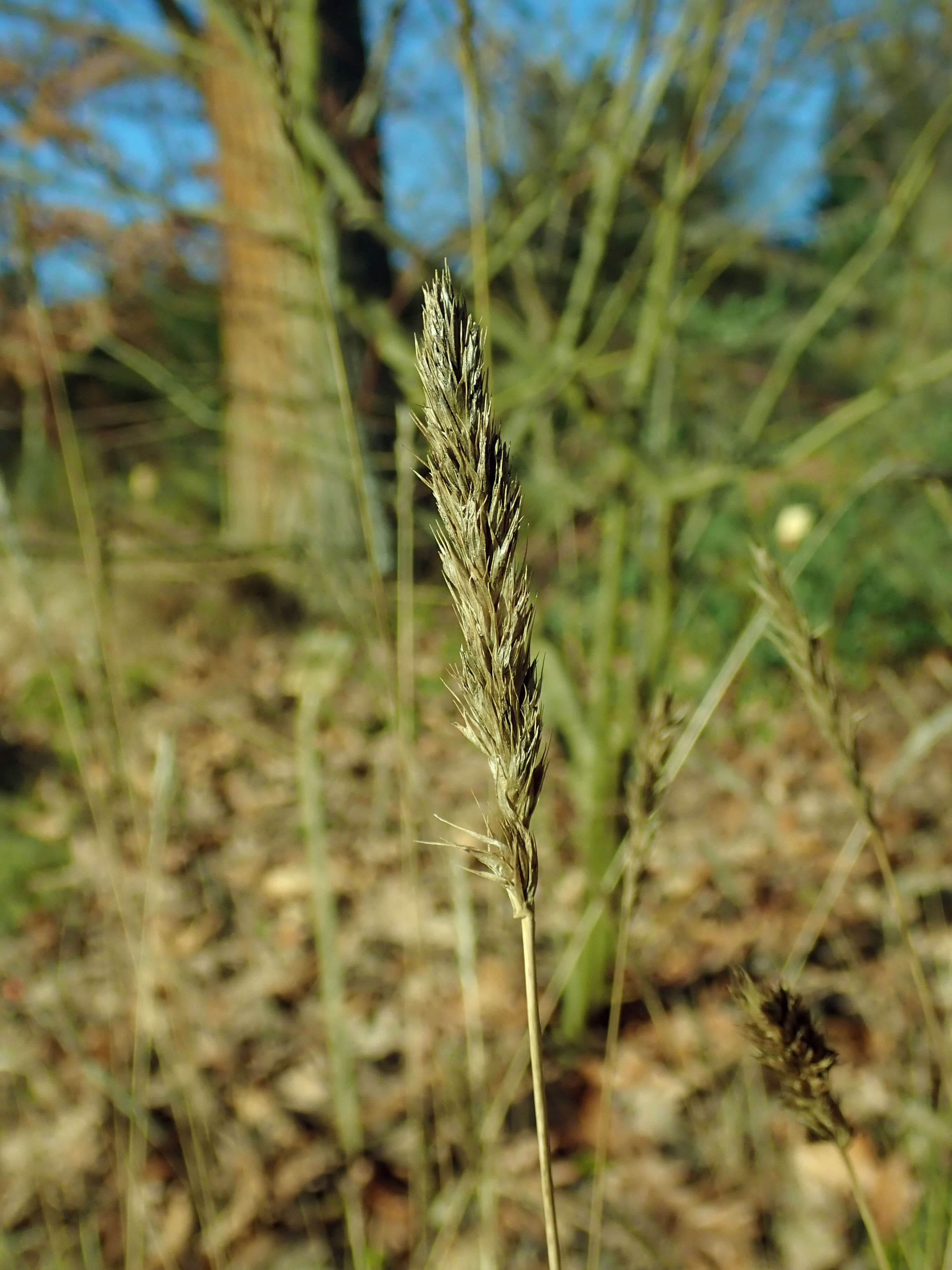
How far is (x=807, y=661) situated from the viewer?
2.46 ft

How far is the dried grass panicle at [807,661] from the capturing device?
0.74m

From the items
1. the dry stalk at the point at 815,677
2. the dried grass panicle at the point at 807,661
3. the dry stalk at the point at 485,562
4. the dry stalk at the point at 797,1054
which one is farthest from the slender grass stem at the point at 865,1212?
the dry stalk at the point at 485,562

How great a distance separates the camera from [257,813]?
3.69 metres

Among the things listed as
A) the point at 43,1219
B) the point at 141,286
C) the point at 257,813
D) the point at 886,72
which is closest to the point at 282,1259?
the point at 43,1219

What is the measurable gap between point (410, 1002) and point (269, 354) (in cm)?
352

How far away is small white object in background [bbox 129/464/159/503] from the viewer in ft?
15.9

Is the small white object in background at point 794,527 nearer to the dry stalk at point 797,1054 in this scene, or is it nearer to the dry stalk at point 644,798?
the dry stalk at point 644,798

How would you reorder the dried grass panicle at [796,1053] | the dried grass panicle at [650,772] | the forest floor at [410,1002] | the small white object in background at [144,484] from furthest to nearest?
the small white object in background at [144,484]
the forest floor at [410,1002]
the dried grass panicle at [650,772]
the dried grass panicle at [796,1053]

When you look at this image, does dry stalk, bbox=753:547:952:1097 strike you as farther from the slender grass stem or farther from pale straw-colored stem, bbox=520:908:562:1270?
pale straw-colored stem, bbox=520:908:562:1270

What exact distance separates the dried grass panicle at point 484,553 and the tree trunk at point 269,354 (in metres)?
1.51

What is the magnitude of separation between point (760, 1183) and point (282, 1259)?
0.97m

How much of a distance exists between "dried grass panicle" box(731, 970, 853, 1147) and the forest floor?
303 millimetres

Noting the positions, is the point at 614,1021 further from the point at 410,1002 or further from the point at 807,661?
the point at 410,1002

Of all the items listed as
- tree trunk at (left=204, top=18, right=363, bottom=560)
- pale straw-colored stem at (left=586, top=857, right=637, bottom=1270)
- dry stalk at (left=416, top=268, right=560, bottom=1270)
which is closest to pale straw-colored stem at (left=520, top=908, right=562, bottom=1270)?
dry stalk at (left=416, top=268, right=560, bottom=1270)
